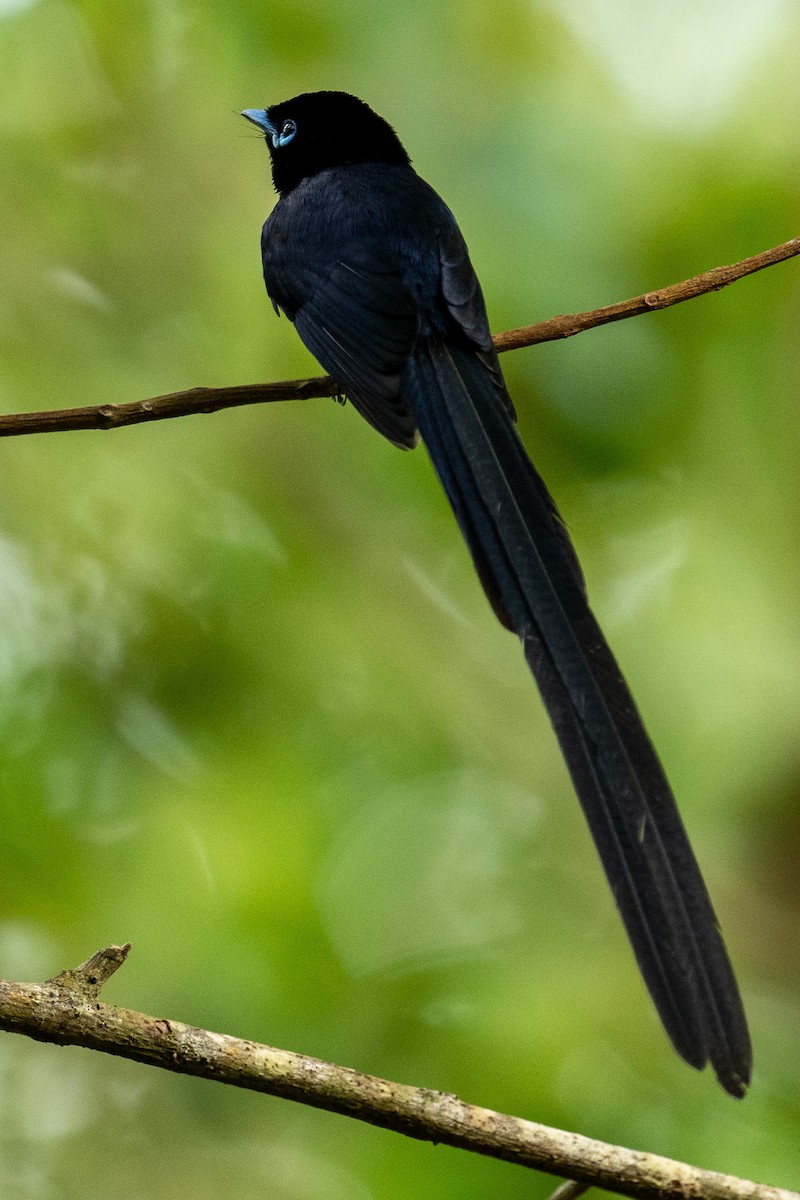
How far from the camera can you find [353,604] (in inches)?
141

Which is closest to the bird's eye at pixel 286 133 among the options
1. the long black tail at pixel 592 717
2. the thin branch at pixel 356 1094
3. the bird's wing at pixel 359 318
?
the bird's wing at pixel 359 318

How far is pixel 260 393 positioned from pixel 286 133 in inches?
54.4

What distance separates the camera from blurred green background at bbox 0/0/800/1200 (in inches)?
117

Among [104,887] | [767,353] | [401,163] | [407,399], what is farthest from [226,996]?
[767,353]

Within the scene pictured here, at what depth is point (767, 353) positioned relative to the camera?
12.9 feet

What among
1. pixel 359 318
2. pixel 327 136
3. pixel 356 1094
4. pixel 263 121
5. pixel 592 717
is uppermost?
pixel 263 121

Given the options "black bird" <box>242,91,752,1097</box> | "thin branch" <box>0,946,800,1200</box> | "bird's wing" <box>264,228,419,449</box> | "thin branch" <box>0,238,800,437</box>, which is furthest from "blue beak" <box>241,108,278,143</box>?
"thin branch" <box>0,946,800,1200</box>

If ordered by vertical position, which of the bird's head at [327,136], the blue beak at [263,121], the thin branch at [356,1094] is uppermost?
the blue beak at [263,121]

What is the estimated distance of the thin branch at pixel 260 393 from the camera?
2.17m

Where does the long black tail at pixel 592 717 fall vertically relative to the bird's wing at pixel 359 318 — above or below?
below

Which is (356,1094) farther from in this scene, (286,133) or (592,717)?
(286,133)

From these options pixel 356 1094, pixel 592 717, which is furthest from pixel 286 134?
pixel 356 1094

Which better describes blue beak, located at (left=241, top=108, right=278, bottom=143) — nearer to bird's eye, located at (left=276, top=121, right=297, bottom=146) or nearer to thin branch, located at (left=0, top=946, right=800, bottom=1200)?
bird's eye, located at (left=276, top=121, right=297, bottom=146)

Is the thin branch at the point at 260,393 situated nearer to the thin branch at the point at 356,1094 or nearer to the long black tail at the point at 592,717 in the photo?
the long black tail at the point at 592,717
